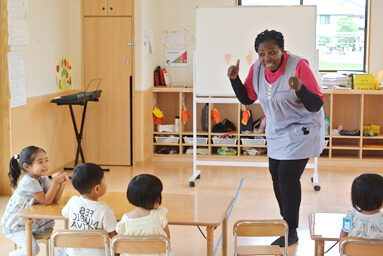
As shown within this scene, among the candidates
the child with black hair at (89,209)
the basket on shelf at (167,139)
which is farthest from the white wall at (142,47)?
the child with black hair at (89,209)

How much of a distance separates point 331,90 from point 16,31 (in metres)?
3.53

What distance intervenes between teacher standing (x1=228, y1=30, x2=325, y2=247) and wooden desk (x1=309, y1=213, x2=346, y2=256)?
2.79ft

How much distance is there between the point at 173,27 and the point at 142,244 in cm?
511

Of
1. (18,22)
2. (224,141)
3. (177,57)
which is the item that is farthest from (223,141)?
(18,22)

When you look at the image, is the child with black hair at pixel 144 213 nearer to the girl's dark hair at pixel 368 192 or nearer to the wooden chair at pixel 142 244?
the wooden chair at pixel 142 244

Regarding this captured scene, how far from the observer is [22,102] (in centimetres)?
554

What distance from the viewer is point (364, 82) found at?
264 inches

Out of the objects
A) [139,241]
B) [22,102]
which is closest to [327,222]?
[139,241]

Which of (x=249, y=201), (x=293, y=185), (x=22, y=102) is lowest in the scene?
(x=249, y=201)

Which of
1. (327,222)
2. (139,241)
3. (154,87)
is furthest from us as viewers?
(154,87)

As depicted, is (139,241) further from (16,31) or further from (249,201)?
(16,31)

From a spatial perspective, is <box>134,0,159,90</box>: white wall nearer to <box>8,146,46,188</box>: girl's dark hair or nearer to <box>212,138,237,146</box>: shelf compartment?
<box>212,138,237,146</box>: shelf compartment

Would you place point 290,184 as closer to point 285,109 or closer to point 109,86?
point 285,109

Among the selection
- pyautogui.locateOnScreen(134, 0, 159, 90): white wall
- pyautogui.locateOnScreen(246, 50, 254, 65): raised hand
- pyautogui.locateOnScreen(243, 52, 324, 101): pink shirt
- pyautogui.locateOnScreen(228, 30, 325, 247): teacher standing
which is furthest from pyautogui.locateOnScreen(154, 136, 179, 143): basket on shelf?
pyautogui.locateOnScreen(243, 52, 324, 101): pink shirt
